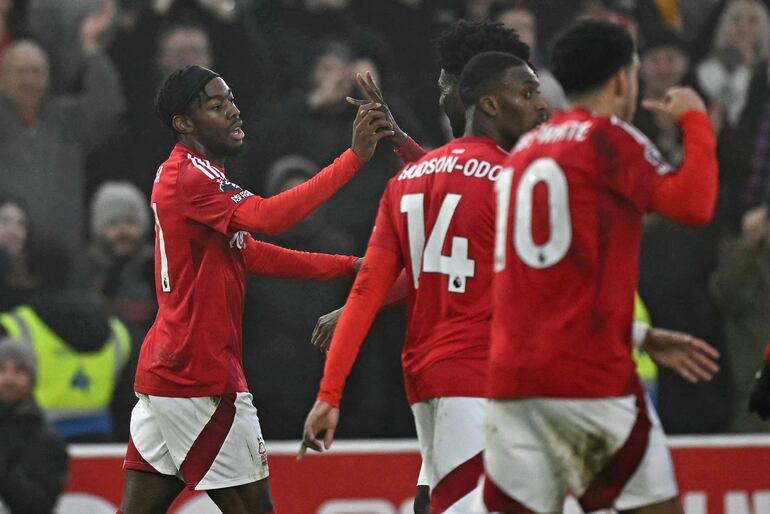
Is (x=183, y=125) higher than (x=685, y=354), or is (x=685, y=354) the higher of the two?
(x=183, y=125)

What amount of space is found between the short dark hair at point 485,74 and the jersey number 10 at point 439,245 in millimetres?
410

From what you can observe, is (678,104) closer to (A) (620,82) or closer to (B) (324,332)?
(A) (620,82)

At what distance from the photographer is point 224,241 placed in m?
5.34

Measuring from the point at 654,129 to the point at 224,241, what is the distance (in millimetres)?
4790

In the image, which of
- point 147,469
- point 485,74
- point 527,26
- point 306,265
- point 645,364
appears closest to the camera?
point 485,74

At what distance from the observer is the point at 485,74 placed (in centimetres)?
471

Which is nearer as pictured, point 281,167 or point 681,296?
point 281,167

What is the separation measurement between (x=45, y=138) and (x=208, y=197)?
3846mm

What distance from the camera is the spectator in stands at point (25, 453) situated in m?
8.22

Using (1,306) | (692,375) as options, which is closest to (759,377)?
(692,375)

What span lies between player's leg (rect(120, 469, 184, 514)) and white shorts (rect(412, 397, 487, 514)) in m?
1.32

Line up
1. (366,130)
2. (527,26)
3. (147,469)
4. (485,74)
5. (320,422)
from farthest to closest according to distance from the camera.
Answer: (527,26) → (147,469) → (366,130) → (485,74) → (320,422)

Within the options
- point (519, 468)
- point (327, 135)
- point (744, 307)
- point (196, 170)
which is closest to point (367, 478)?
point (327, 135)

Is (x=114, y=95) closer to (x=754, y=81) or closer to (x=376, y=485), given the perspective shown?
(x=376, y=485)
